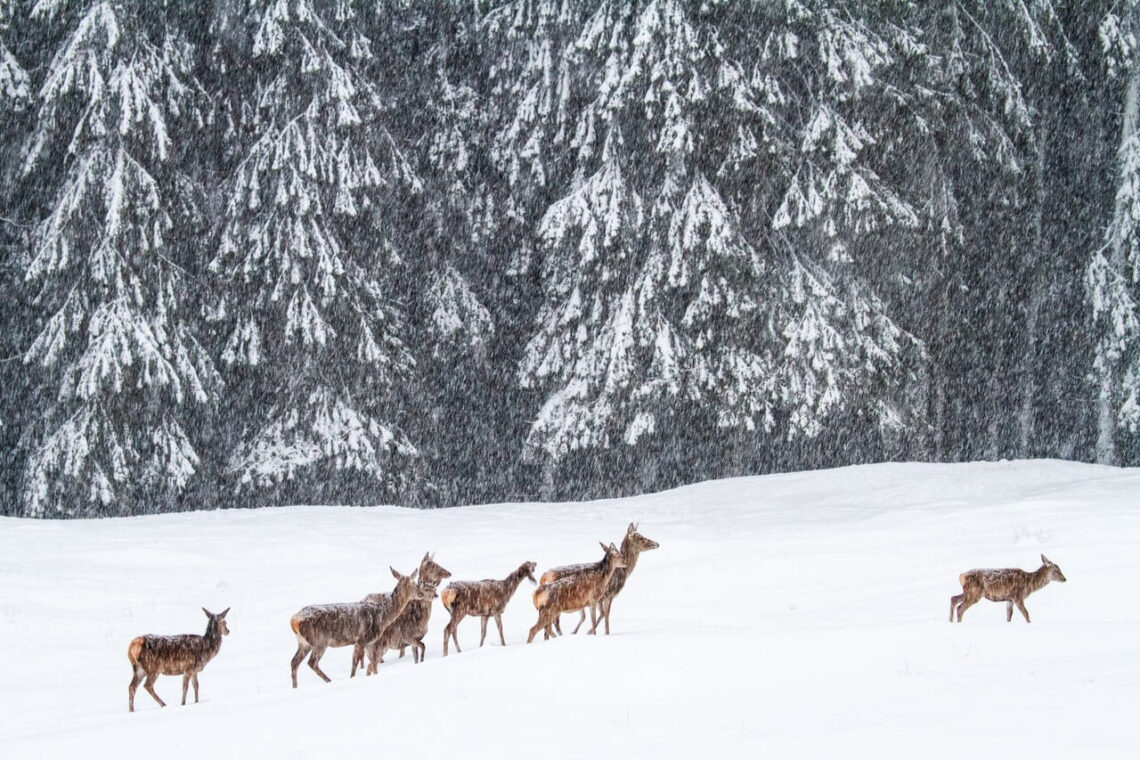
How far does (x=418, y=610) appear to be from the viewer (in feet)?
31.0

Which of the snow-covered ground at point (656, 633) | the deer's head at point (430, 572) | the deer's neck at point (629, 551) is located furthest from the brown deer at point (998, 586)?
the deer's head at point (430, 572)

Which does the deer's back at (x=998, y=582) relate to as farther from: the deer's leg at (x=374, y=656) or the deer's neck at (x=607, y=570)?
the deer's leg at (x=374, y=656)

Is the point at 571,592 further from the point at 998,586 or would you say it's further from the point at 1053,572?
the point at 1053,572

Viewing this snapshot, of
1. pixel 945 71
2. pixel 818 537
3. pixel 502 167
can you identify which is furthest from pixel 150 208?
pixel 945 71

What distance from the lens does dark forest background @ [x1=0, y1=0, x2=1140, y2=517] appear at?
2022cm

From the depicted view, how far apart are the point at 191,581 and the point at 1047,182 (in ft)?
74.5

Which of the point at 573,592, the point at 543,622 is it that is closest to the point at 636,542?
the point at 573,592

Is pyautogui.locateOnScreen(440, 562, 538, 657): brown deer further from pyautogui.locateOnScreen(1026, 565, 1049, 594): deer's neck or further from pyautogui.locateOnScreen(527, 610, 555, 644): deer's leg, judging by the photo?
pyautogui.locateOnScreen(1026, 565, 1049, 594): deer's neck

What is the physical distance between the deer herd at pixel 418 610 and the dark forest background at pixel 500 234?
1126 cm

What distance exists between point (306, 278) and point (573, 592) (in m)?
13.2

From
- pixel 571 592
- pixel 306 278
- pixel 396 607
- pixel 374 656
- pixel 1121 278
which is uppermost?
pixel 1121 278

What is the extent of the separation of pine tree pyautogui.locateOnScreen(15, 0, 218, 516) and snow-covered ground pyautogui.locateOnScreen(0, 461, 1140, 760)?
3.22 metres

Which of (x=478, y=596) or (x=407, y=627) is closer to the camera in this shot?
(x=407, y=627)

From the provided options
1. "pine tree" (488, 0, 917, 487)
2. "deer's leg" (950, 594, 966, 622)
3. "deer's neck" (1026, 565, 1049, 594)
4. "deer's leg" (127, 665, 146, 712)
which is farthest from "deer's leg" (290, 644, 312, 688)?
"pine tree" (488, 0, 917, 487)
